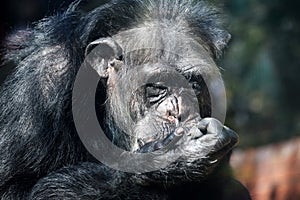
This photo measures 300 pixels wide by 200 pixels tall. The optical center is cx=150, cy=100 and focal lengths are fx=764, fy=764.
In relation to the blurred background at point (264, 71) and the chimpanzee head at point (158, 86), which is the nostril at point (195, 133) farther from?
the blurred background at point (264, 71)

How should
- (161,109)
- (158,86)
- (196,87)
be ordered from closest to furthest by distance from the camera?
1. (161,109)
2. (158,86)
3. (196,87)

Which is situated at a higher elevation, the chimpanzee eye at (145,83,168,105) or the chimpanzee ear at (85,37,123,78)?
the chimpanzee ear at (85,37,123,78)

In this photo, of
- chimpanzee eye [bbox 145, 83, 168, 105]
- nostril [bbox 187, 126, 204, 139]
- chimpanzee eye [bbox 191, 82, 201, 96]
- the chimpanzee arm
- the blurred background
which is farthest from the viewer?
the blurred background

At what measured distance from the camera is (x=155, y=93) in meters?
4.59

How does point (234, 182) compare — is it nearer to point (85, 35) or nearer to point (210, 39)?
point (210, 39)

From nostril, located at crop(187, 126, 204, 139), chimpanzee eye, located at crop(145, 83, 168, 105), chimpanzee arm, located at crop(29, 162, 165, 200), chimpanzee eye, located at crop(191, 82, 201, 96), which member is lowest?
chimpanzee arm, located at crop(29, 162, 165, 200)

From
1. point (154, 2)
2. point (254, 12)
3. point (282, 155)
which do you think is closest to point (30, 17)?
point (282, 155)

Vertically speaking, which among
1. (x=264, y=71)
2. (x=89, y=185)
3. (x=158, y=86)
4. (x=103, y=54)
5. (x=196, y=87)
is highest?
(x=103, y=54)

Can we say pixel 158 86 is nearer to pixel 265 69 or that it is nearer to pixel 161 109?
pixel 161 109

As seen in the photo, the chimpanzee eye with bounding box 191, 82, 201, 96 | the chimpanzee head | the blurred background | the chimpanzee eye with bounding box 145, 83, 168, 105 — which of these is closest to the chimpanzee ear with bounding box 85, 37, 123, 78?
the chimpanzee head

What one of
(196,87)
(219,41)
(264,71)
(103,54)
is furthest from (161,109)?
(264,71)

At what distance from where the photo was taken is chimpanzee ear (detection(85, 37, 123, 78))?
15.6 ft

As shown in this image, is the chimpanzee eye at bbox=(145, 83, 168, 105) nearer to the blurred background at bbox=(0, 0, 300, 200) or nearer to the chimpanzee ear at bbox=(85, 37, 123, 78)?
the chimpanzee ear at bbox=(85, 37, 123, 78)

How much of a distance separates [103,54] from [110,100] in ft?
0.95
